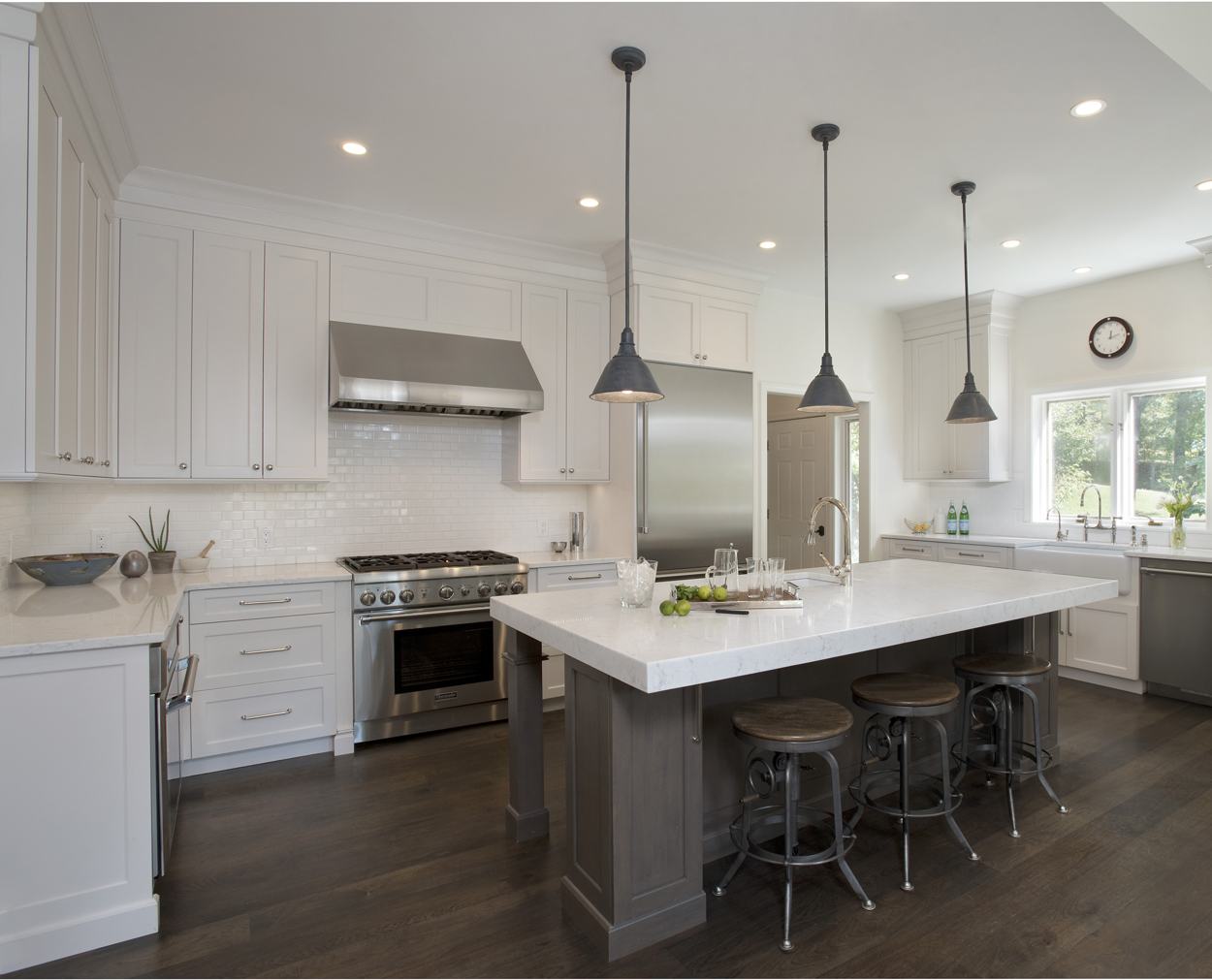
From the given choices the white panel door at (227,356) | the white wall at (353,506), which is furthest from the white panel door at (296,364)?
the white wall at (353,506)

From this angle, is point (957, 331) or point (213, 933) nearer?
point (213, 933)

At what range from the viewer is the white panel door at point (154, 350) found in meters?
3.39

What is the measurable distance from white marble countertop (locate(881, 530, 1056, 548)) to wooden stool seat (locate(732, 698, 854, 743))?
3.61m

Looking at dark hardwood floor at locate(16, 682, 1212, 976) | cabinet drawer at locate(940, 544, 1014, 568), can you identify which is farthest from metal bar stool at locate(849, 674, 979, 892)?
cabinet drawer at locate(940, 544, 1014, 568)

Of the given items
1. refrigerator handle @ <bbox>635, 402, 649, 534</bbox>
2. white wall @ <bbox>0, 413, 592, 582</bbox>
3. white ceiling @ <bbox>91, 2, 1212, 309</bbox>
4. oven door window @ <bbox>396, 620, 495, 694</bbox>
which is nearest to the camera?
white ceiling @ <bbox>91, 2, 1212, 309</bbox>

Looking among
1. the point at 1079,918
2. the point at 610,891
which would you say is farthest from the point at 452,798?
the point at 1079,918

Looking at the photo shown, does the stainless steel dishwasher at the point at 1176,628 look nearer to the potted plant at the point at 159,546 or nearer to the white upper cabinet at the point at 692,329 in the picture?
the white upper cabinet at the point at 692,329

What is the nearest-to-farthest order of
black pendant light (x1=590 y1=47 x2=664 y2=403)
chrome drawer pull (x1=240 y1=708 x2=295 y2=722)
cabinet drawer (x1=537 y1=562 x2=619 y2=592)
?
black pendant light (x1=590 y1=47 x2=664 y2=403), chrome drawer pull (x1=240 y1=708 x2=295 y2=722), cabinet drawer (x1=537 y1=562 x2=619 y2=592)

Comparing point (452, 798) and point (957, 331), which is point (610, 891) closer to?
point (452, 798)

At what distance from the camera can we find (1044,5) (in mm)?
2207

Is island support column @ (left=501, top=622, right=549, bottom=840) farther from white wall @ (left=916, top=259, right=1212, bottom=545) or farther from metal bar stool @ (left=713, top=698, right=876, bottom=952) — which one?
white wall @ (left=916, top=259, right=1212, bottom=545)

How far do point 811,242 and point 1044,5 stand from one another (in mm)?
2186

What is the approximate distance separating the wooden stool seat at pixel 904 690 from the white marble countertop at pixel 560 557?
6.43 feet

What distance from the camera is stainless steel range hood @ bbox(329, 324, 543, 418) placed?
3.67m
